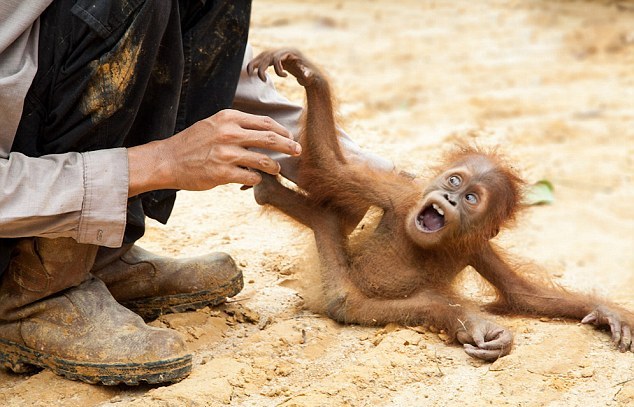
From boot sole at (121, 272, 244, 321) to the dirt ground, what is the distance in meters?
0.04

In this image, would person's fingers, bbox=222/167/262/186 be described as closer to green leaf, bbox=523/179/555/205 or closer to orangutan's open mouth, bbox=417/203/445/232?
orangutan's open mouth, bbox=417/203/445/232

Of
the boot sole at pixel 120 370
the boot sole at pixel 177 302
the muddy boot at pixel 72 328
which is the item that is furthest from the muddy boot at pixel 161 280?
the boot sole at pixel 120 370

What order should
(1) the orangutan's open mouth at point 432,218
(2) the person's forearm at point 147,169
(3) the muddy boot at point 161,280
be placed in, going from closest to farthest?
1. (2) the person's forearm at point 147,169
2. (3) the muddy boot at point 161,280
3. (1) the orangutan's open mouth at point 432,218

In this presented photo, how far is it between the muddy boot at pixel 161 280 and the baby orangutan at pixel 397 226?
358 mm

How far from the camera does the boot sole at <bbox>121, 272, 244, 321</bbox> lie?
10.4ft

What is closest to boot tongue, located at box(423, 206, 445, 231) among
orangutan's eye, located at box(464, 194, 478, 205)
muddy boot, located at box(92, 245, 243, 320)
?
orangutan's eye, located at box(464, 194, 478, 205)

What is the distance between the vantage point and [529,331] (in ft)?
10.3

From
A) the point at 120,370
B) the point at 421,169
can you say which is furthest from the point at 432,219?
the point at 120,370

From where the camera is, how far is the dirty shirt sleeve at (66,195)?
2.44m

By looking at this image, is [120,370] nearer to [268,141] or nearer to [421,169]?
[268,141]

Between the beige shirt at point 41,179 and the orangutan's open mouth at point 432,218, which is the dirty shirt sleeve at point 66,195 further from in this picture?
the orangutan's open mouth at point 432,218

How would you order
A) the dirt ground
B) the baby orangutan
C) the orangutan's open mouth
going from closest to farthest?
1. the dirt ground
2. the baby orangutan
3. the orangutan's open mouth

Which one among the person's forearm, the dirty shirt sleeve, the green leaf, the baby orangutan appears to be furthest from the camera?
the green leaf

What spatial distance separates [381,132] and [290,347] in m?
2.68
